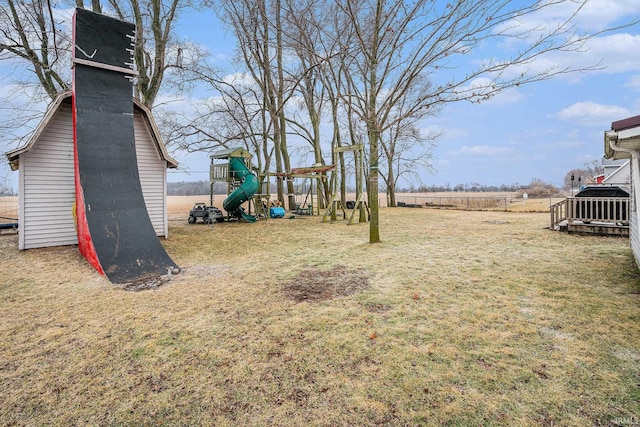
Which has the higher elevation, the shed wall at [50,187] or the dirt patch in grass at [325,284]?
the shed wall at [50,187]

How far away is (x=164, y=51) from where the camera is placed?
11.6m

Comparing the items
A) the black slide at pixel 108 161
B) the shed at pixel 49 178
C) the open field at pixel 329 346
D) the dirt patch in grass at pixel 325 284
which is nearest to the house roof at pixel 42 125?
the shed at pixel 49 178

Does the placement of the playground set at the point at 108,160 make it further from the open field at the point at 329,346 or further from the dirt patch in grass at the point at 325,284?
the dirt patch in grass at the point at 325,284

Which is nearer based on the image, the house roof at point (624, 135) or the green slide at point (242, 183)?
the house roof at point (624, 135)

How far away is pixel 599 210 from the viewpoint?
8.97m

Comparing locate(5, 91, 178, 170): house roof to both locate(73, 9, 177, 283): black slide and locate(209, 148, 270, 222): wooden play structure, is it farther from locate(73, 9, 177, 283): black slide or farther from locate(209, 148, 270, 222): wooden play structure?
locate(209, 148, 270, 222): wooden play structure

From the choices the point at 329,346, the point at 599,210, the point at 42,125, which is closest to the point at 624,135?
the point at 329,346

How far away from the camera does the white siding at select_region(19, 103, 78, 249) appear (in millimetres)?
7688

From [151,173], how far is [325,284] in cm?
709

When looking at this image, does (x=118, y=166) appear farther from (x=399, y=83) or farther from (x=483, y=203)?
(x=483, y=203)

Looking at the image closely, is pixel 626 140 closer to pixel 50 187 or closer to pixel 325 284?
pixel 325 284

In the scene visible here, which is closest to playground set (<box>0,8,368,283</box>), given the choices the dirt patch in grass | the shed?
the shed

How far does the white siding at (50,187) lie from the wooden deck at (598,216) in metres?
14.1

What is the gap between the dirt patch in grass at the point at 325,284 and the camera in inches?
169
